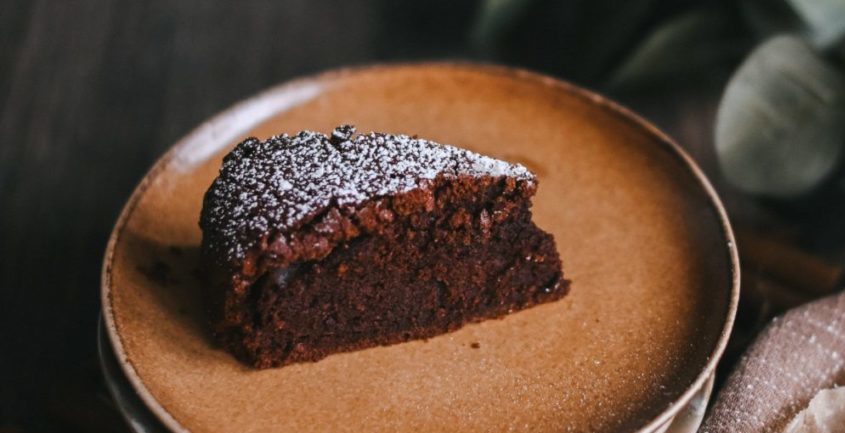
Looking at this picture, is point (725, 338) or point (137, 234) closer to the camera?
point (725, 338)

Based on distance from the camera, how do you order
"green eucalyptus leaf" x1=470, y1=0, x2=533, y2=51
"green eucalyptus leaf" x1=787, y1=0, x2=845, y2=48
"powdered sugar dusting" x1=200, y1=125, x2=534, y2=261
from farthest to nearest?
"green eucalyptus leaf" x1=470, y1=0, x2=533, y2=51 → "green eucalyptus leaf" x1=787, y1=0, x2=845, y2=48 → "powdered sugar dusting" x1=200, y1=125, x2=534, y2=261

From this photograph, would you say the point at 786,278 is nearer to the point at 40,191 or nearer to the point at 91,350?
the point at 91,350

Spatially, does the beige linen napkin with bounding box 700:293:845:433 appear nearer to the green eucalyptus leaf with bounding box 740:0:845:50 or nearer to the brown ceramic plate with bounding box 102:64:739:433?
the brown ceramic plate with bounding box 102:64:739:433

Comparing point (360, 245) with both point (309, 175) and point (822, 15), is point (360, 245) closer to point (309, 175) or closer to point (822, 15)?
point (309, 175)

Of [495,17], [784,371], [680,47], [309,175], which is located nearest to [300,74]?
[495,17]

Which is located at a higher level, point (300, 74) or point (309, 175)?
point (309, 175)

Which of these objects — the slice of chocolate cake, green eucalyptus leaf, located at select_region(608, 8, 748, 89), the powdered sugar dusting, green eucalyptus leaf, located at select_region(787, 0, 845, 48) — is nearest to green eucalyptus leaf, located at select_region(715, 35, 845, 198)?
green eucalyptus leaf, located at select_region(787, 0, 845, 48)

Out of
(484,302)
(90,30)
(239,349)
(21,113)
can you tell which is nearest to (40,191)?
(21,113)

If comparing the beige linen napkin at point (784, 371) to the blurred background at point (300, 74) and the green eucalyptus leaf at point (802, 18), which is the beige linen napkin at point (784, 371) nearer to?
the blurred background at point (300, 74)
